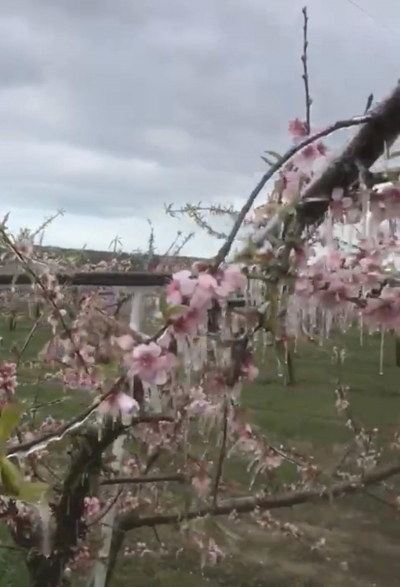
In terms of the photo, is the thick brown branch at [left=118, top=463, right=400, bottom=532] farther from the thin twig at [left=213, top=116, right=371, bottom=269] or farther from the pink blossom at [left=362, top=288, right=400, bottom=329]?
the thin twig at [left=213, top=116, right=371, bottom=269]

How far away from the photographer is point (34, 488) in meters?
0.47

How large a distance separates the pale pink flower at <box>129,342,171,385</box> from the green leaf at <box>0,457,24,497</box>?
0.99 ft

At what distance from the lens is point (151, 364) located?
0.80 metres

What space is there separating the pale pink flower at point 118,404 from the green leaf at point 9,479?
351 millimetres

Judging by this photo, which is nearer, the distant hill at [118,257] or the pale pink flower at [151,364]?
the pale pink flower at [151,364]

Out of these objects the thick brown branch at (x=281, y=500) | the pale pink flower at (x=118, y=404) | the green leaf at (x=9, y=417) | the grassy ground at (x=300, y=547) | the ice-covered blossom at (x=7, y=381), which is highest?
the green leaf at (x=9, y=417)

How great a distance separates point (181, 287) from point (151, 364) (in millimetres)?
100

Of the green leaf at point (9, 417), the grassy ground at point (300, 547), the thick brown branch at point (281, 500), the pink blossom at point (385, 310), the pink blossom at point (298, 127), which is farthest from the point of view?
the grassy ground at point (300, 547)

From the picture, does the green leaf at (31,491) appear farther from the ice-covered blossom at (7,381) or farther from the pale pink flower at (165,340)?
the ice-covered blossom at (7,381)

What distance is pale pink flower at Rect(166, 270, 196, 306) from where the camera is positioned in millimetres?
750

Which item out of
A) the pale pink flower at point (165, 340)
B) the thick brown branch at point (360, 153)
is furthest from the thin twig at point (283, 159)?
the pale pink flower at point (165, 340)

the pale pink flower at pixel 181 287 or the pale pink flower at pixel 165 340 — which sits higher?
the pale pink flower at pixel 181 287

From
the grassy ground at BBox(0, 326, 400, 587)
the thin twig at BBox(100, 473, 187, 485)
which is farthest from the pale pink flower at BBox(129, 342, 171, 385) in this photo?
the grassy ground at BBox(0, 326, 400, 587)

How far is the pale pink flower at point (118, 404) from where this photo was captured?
854 millimetres
